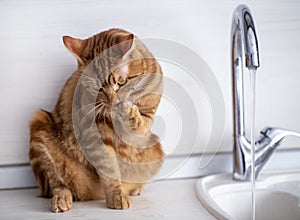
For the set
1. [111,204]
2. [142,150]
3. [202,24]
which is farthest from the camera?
[202,24]

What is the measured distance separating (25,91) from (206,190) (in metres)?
0.54

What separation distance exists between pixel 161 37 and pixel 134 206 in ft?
1.52

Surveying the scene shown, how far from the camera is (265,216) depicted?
121 cm

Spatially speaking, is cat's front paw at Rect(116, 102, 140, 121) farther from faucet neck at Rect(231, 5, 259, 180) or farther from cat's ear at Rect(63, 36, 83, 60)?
faucet neck at Rect(231, 5, 259, 180)

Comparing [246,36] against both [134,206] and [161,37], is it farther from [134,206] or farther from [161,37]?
[134,206]

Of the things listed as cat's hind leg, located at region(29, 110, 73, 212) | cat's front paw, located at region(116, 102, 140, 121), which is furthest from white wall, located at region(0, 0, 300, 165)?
cat's front paw, located at region(116, 102, 140, 121)

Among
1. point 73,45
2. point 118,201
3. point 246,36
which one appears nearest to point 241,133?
point 246,36

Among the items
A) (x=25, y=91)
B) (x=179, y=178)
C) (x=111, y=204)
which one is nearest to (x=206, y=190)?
(x=179, y=178)

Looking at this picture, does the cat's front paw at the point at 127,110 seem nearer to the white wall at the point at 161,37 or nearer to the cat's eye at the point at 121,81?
the cat's eye at the point at 121,81

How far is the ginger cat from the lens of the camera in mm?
1029

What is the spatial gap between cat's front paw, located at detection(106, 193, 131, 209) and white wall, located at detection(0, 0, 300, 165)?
26 cm

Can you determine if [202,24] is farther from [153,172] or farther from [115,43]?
[153,172]

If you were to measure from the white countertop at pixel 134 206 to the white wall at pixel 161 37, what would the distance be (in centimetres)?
12

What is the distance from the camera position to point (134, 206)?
105cm
